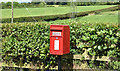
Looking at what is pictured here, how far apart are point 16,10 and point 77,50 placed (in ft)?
32.5

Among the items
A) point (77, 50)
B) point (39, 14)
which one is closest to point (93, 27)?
point (77, 50)

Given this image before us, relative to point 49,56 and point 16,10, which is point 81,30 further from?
point 16,10

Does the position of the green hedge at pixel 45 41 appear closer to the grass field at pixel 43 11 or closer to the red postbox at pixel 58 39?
the red postbox at pixel 58 39

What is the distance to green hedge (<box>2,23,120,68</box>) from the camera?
5.59m

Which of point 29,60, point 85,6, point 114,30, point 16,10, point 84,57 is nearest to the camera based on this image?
point 114,30

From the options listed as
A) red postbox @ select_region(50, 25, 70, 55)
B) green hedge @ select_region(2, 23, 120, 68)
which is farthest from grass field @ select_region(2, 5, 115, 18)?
red postbox @ select_region(50, 25, 70, 55)

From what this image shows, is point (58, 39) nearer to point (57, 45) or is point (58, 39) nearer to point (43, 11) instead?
point (57, 45)

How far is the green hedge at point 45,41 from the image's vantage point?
5.59 meters

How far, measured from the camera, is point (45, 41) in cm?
590

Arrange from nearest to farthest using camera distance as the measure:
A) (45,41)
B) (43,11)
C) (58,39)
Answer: (58,39) < (45,41) < (43,11)

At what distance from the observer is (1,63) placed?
659 cm

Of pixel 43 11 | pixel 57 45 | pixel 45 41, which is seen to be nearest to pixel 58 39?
pixel 57 45

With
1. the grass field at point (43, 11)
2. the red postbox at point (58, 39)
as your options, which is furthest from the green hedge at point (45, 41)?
the grass field at point (43, 11)

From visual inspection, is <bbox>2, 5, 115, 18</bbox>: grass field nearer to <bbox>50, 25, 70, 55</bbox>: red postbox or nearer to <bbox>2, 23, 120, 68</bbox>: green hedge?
<bbox>2, 23, 120, 68</bbox>: green hedge
